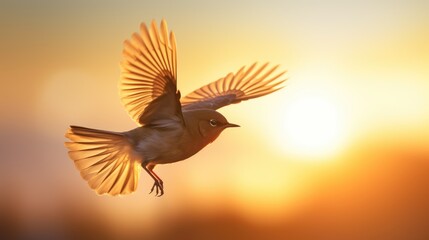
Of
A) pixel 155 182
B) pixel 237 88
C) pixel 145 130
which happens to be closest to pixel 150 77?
pixel 145 130

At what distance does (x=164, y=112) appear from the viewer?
3.12 ft

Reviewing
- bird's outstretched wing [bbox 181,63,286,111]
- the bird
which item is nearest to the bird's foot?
the bird

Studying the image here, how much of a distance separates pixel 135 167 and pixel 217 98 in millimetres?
619

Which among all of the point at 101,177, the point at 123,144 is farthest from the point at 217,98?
the point at 101,177

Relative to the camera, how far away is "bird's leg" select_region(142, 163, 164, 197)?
0.85 meters

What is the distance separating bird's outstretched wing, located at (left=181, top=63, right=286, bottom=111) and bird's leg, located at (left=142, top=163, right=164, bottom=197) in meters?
0.59

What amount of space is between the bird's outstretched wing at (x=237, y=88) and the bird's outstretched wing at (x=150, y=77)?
19.2 inches

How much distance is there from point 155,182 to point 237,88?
36.0 inches

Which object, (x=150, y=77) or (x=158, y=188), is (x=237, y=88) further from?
(x=158, y=188)

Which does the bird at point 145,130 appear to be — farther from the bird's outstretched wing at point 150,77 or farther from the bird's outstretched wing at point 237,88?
the bird's outstretched wing at point 237,88

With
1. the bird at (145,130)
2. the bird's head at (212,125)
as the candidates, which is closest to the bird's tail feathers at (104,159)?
the bird at (145,130)

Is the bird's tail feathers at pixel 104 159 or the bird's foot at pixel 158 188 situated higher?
the bird's tail feathers at pixel 104 159

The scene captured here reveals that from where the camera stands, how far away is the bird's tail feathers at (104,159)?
93 cm

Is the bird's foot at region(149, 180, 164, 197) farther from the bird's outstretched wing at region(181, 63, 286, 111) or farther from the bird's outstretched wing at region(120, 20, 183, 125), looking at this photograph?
the bird's outstretched wing at region(181, 63, 286, 111)
